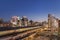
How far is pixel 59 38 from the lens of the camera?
6.73m

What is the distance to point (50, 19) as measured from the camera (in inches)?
418

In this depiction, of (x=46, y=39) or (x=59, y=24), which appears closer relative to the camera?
(x=46, y=39)

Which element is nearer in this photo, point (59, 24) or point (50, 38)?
point (50, 38)

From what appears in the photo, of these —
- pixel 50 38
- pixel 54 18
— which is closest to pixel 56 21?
pixel 54 18

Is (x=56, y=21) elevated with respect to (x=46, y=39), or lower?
elevated

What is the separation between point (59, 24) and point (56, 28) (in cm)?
34

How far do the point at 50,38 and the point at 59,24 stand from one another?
346cm

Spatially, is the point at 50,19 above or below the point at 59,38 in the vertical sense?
above

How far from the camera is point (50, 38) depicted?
6980mm

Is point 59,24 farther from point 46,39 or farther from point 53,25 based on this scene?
point 46,39

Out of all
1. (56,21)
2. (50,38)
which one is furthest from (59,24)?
(50,38)

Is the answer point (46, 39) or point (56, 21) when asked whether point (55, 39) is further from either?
point (56, 21)

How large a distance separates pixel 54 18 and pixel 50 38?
3427mm

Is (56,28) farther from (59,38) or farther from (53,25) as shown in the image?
(59,38)
